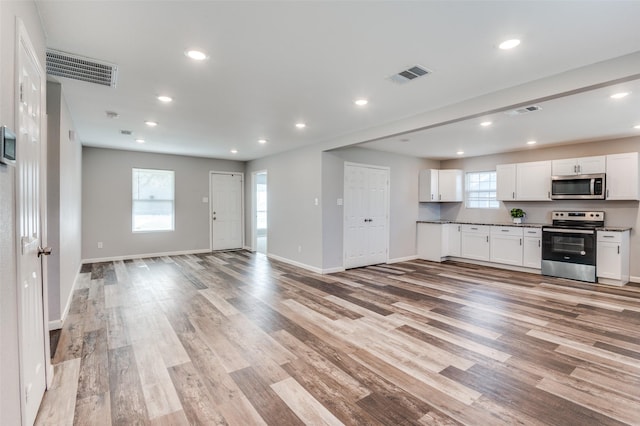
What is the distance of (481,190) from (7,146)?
7695 mm

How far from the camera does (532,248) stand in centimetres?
586

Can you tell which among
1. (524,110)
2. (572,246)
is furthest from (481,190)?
(524,110)

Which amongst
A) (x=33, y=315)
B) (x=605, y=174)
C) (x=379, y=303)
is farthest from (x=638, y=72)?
(x=33, y=315)

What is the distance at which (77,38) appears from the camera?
2283 mm

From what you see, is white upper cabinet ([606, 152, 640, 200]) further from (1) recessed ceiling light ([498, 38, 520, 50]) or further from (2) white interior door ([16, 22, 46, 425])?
(2) white interior door ([16, 22, 46, 425])

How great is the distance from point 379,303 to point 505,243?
363 centimetres

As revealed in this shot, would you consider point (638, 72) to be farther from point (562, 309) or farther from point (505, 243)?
point (505, 243)

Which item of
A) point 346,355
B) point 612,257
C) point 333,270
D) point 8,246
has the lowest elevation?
point 346,355

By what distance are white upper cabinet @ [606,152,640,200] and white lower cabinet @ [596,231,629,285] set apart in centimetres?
61

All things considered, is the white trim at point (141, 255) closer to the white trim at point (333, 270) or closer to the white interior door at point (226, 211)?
the white interior door at point (226, 211)

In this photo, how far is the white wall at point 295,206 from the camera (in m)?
5.93

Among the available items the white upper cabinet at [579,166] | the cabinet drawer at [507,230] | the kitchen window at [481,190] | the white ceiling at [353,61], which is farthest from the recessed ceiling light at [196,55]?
the kitchen window at [481,190]

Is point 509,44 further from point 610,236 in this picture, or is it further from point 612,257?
point 612,257

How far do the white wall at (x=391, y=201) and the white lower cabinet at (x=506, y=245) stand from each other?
165 centimetres
